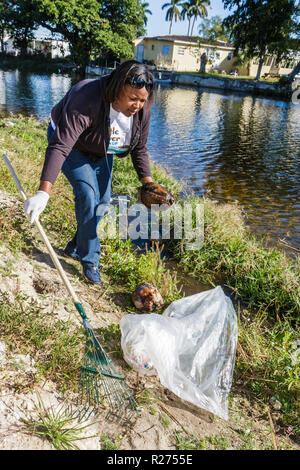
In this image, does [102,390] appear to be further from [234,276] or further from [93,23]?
[93,23]

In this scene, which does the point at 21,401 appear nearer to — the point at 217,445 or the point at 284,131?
the point at 217,445

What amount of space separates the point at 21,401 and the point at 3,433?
7.2 inches

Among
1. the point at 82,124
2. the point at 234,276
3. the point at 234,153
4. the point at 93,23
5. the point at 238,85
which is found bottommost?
the point at 234,276

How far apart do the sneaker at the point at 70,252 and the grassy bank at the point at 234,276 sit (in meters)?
0.20

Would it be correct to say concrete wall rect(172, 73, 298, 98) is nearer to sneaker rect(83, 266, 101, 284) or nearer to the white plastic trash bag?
sneaker rect(83, 266, 101, 284)

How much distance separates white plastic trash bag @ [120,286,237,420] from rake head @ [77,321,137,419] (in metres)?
0.22

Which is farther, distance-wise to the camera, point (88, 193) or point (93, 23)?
point (93, 23)

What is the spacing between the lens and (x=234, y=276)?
12.5 ft

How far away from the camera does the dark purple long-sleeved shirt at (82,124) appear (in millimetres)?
2250

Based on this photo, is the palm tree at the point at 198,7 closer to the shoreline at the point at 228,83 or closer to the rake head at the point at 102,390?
the shoreline at the point at 228,83

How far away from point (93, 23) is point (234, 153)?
86.7 ft

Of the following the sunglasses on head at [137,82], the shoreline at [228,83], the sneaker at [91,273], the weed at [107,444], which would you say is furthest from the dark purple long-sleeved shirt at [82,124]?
the shoreline at [228,83]

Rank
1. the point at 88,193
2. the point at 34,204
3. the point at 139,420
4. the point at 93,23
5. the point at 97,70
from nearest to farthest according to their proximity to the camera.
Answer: the point at 139,420
the point at 34,204
the point at 88,193
the point at 93,23
the point at 97,70

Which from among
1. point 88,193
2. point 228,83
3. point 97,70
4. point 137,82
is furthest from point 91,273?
point 97,70
